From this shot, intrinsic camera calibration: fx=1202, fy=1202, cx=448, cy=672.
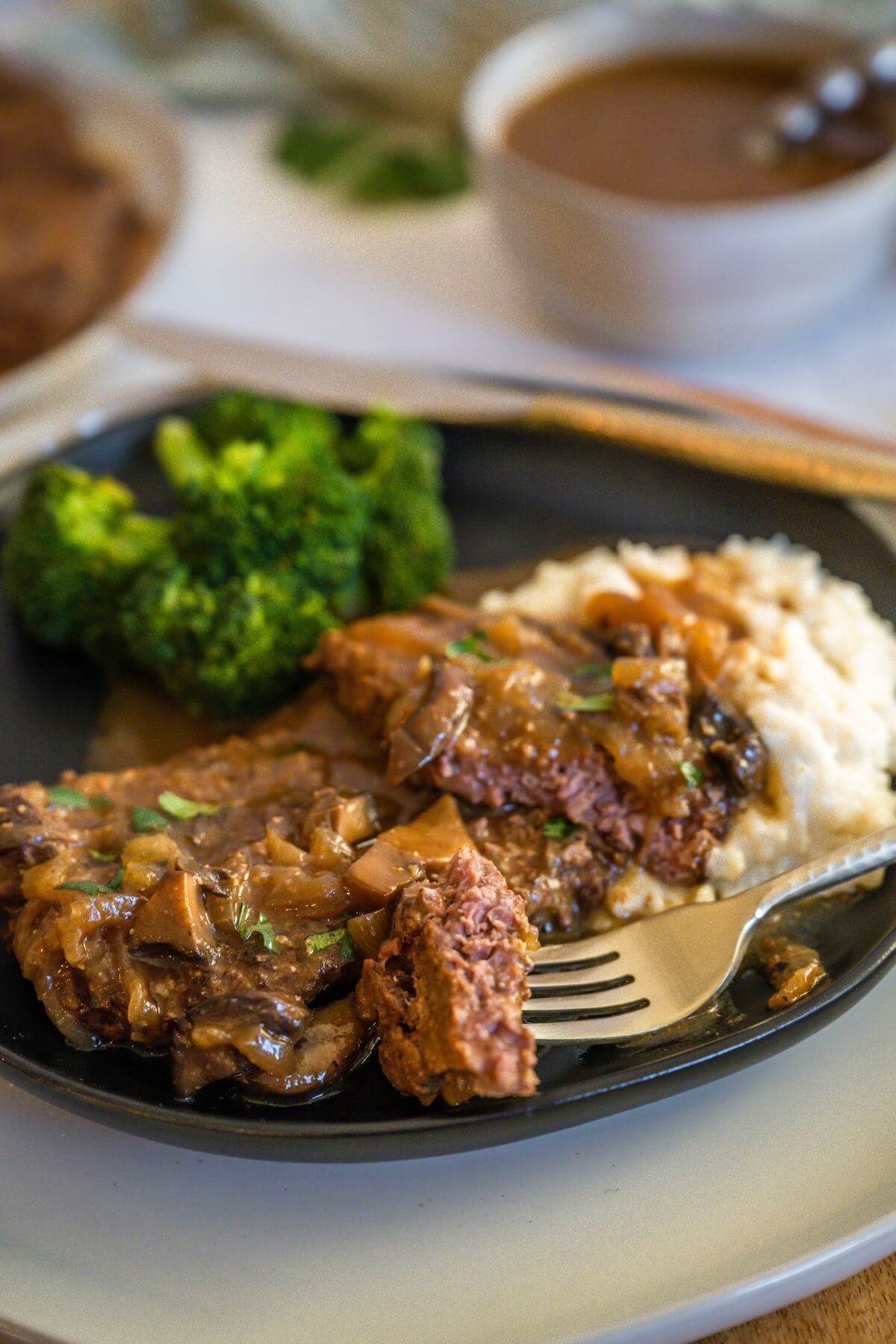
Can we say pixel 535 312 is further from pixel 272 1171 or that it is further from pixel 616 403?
pixel 272 1171

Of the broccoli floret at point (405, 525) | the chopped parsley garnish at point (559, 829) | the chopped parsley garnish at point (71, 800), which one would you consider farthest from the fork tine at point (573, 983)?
the broccoli floret at point (405, 525)

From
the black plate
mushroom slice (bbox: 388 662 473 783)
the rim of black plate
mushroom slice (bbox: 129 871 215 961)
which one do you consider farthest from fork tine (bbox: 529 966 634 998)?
mushroom slice (bbox: 129 871 215 961)

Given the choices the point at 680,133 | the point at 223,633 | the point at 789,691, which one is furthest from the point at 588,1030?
the point at 680,133

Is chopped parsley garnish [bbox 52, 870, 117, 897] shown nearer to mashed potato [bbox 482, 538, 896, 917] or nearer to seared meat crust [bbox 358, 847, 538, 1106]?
seared meat crust [bbox 358, 847, 538, 1106]

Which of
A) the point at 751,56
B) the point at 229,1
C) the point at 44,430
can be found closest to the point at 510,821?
the point at 44,430

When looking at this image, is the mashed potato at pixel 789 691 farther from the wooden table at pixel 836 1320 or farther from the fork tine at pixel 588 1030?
the wooden table at pixel 836 1320

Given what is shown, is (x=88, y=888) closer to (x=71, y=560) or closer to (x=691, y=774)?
(x=71, y=560)
